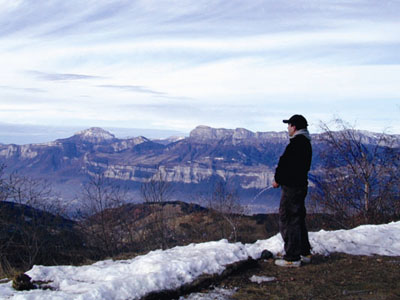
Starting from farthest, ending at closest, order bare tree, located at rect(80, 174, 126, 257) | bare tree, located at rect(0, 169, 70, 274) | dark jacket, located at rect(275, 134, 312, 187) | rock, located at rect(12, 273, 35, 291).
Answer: bare tree, located at rect(80, 174, 126, 257)
bare tree, located at rect(0, 169, 70, 274)
dark jacket, located at rect(275, 134, 312, 187)
rock, located at rect(12, 273, 35, 291)

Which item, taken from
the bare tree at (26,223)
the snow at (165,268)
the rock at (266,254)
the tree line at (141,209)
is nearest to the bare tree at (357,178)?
the tree line at (141,209)

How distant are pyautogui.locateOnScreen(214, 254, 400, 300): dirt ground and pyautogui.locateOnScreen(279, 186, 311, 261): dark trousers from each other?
364 mm

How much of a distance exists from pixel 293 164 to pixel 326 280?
2122 millimetres

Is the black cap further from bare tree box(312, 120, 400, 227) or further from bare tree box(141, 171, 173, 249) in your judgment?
bare tree box(141, 171, 173, 249)

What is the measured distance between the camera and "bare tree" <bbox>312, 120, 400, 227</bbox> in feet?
73.7

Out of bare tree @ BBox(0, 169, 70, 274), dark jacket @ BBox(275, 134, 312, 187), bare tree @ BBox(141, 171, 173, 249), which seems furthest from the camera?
bare tree @ BBox(141, 171, 173, 249)

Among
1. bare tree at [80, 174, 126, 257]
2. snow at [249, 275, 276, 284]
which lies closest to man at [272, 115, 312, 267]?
snow at [249, 275, 276, 284]

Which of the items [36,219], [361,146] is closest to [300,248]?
[361,146]

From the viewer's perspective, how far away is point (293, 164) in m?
8.03

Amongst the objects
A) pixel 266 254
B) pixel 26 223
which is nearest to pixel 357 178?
pixel 266 254

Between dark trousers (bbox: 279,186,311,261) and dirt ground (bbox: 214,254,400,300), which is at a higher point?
dark trousers (bbox: 279,186,311,261)

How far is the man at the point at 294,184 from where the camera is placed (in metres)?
8.04

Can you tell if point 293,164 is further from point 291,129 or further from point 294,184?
point 291,129

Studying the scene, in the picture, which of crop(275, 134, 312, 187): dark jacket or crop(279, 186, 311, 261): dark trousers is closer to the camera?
crop(275, 134, 312, 187): dark jacket
